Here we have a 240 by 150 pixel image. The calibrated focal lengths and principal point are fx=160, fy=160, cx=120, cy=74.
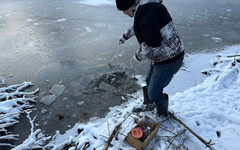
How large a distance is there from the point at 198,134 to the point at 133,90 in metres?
1.43

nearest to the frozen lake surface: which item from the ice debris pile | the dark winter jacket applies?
the ice debris pile

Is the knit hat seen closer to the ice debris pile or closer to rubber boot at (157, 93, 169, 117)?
rubber boot at (157, 93, 169, 117)

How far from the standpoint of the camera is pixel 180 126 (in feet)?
7.82

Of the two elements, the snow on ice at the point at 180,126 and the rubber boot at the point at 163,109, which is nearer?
the snow on ice at the point at 180,126

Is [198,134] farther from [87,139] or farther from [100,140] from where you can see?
[87,139]

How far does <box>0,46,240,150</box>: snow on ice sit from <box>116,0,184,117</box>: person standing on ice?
2.05 ft

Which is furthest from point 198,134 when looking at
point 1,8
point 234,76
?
point 1,8

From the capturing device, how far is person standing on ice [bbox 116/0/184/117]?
5.34ft

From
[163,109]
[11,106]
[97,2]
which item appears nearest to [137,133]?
[163,109]

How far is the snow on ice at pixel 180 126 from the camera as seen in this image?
220 centimetres

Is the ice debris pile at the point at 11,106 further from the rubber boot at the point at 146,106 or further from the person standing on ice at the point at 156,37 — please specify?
the person standing on ice at the point at 156,37

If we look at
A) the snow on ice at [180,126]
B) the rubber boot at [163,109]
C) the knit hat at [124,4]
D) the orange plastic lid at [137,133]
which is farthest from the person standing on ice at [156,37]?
the snow on ice at [180,126]

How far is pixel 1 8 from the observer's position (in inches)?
327

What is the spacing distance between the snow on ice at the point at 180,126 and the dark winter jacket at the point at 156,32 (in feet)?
3.59
